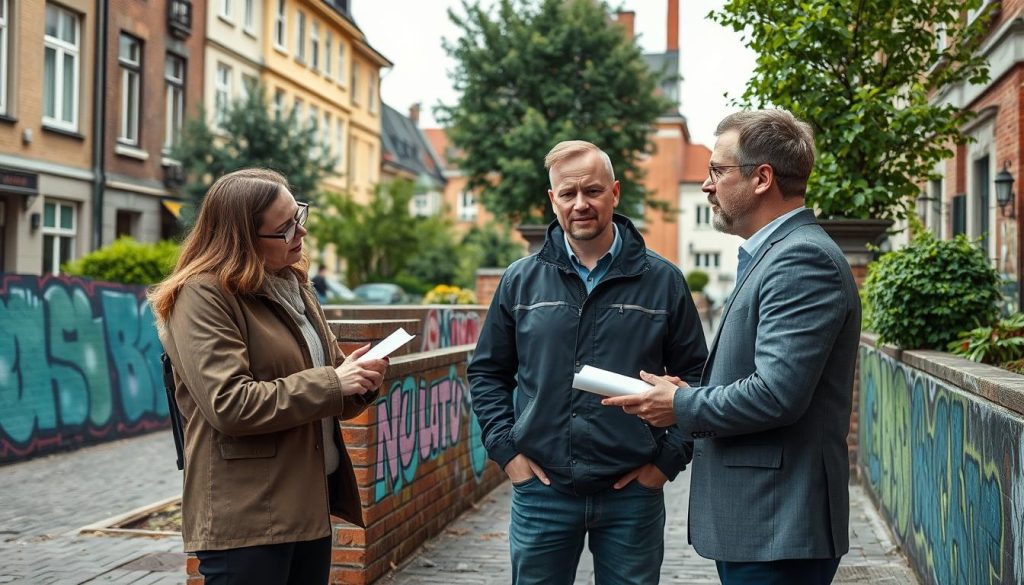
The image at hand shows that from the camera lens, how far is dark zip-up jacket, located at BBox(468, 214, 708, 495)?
3.52 meters

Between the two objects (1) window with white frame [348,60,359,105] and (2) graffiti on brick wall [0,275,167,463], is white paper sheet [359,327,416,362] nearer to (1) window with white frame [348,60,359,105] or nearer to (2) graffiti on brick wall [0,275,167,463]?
(2) graffiti on brick wall [0,275,167,463]

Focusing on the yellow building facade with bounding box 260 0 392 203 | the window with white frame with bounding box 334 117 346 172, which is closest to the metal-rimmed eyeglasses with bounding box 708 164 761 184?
the yellow building facade with bounding box 260 0 392 203

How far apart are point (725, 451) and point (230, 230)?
1.56m

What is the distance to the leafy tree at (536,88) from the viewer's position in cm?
2697

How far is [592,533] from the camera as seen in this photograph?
3633mm

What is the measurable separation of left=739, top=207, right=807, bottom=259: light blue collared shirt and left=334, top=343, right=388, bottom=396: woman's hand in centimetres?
112

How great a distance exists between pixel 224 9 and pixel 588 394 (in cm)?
3010

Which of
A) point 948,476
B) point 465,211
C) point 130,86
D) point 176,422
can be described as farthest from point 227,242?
point 465,211

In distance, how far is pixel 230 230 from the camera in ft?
10.6

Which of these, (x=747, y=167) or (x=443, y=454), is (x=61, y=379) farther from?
(x=747, y=167)

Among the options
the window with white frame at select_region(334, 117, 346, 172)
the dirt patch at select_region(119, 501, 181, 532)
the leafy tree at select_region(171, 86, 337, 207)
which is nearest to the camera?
the dirt patch at select_region(119, 501, 181, 532)

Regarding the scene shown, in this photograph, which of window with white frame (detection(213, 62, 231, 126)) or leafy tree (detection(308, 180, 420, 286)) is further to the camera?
leafy tree (detection(308, 180, 420, 286))

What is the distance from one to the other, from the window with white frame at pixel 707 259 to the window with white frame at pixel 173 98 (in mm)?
47302

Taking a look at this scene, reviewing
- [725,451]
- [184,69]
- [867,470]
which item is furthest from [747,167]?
[184,69]
